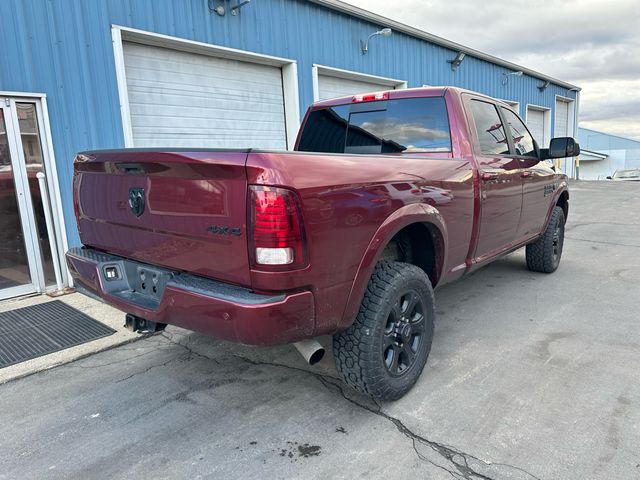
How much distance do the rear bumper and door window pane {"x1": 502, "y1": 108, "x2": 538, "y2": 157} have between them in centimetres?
329

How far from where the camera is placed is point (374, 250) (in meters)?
2.51

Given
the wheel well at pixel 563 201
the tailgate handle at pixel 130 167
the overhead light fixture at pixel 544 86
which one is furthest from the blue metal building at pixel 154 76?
the overhead light fixture at pixel 544 86

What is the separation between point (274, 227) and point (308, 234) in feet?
0.58

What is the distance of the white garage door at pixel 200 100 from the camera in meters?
6.20

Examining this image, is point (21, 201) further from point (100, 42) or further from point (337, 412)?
point (337, 412)

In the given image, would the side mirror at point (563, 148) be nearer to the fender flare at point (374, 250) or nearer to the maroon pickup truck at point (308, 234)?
the maroon pickup truck at point (308, 234)

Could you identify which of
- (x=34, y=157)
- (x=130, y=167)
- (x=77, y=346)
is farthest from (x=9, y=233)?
(x=130, y=167)

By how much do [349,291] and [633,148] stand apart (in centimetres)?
5028

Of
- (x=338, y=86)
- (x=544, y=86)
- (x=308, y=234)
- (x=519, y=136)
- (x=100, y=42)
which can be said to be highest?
(x=544, y=86)

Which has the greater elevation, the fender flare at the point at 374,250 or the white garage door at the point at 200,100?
the white garage door at the point at 200,100

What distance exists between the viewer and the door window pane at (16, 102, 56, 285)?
5027mm

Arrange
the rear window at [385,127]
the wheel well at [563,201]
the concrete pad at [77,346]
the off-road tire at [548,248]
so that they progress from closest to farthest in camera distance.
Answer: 1. the concrete pad at [77,346]
2. the rear window at [385,127]
3. the off-road tire at [548,248]
4. the wheel well at [563,201]

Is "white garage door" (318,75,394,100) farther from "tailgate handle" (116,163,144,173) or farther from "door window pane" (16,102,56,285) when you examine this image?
"tailgate handle" (116,163,144,173)

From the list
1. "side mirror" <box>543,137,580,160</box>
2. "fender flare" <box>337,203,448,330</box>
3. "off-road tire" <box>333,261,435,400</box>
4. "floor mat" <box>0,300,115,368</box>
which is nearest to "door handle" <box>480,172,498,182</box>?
"fender flare" <box>337,203,448,330</box>
